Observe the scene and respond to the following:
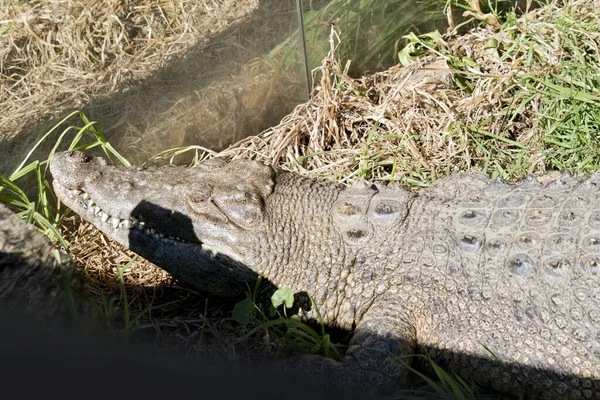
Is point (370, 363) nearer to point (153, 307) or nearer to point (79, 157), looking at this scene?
point (153, 307)

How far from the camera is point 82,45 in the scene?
157 inches

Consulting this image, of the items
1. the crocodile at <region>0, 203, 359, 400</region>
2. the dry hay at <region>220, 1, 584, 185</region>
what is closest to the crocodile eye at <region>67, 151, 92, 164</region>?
the dry hay at <region>220, 1, 584, 185</region>

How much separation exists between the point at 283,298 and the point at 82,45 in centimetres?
189

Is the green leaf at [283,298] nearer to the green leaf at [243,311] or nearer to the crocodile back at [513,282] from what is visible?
the green leaf at [243,311]

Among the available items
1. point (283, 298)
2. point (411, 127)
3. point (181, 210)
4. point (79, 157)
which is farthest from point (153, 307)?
point (411, 127)

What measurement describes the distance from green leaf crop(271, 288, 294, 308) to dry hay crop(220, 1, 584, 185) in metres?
1.29

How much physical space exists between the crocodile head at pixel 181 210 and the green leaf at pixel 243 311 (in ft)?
0.51

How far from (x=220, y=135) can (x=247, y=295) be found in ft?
5.27

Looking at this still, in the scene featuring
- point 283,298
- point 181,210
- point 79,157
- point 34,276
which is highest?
point 34,276

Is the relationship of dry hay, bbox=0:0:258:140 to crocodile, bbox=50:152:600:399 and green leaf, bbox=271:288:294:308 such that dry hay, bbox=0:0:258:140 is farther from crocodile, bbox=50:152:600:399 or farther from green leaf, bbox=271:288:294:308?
green leaf, bbox=271:288:294:308

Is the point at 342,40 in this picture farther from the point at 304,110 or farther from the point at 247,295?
the point at 247,295

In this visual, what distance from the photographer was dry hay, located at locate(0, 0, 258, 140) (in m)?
3.80

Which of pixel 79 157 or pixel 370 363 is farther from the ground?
pixel 79 157

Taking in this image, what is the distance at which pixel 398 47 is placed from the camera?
5.50 meters
